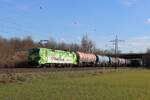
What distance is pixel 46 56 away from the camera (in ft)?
198

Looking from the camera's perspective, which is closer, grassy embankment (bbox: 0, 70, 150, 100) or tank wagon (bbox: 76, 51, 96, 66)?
grassy embankment (bbox: 0, 70, 150, 100)

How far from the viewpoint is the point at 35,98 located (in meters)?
17.7

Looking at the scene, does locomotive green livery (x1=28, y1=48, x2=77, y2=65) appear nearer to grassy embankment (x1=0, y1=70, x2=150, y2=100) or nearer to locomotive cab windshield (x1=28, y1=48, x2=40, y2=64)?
locomotive cab windshield (x1=28, y1=48, x2=40, y2=64)

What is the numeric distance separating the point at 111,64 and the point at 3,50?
33.9m

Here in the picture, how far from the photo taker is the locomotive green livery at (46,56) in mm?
58812

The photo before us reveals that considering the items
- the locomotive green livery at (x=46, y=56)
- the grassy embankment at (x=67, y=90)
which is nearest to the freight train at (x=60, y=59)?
the locomotive green livery at (x=46, y=56)

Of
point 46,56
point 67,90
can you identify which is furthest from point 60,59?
point 67,90

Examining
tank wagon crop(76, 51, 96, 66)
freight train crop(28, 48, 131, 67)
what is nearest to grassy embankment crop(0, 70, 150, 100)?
freight train crop(28, 48, 131, 67)

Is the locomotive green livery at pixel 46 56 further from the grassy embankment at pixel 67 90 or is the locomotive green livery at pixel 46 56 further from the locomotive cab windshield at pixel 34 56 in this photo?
the grassy embankment at pixel 67 90

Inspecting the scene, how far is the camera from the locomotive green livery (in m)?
58.8

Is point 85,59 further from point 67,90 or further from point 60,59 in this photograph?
point 67,90

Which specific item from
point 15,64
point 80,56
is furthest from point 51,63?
point 80,56

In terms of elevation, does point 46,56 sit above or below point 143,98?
above

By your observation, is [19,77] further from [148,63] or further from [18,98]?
[148,63]
